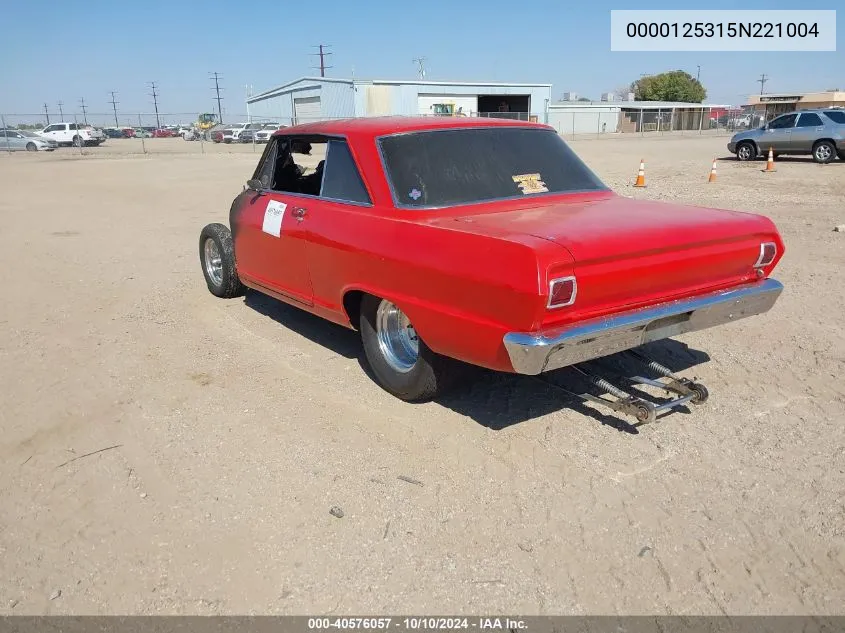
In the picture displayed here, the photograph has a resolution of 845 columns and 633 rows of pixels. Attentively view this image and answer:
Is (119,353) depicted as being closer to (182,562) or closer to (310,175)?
(310,175)

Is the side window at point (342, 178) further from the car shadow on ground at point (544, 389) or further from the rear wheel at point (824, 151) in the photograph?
the rear wheel at point (824, 151)

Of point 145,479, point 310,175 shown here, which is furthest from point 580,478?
point 310,175

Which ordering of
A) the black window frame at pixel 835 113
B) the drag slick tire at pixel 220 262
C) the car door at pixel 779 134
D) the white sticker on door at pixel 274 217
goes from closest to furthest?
the white sticker on door at pixel 274 217
the drag slick tire at pixel 220 262
the black window frame at pixel 835 113
the car door at pixel 779 134

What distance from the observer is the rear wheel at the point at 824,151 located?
61.8ft

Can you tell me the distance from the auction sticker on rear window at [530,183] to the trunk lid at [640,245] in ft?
0.70

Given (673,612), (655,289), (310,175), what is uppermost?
(310,175)

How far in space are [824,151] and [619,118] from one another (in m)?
40.3

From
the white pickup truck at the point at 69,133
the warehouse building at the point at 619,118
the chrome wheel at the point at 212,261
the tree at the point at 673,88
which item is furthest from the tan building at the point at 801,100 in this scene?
the chrome wheel at the point at 212,261

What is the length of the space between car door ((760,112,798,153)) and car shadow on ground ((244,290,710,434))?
17.8 meters

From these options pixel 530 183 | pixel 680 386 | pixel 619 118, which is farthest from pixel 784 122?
pixel 619 118

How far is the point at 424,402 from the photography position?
159 inches

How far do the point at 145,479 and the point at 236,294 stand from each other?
3244 mm

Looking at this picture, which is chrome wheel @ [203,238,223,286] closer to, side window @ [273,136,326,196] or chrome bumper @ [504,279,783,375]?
side window @ [273,136,326,196]

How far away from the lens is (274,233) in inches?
192
